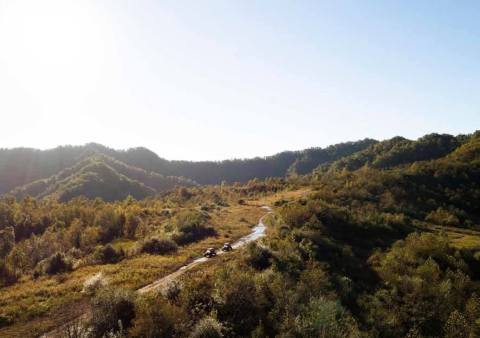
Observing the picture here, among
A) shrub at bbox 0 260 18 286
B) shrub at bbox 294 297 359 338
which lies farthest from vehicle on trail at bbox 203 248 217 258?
shrub at bbox 294 297 359 338

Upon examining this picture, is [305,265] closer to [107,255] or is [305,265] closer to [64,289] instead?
[64,289]

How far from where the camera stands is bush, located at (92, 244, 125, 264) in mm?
42375

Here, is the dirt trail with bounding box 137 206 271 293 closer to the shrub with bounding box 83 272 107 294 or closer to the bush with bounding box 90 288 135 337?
the shrub with bounding box 83 272 107 294

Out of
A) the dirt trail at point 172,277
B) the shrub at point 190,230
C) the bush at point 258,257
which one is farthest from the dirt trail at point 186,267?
the shrub at point 190,230

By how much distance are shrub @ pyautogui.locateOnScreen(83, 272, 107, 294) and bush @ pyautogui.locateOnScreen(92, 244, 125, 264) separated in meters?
9.76

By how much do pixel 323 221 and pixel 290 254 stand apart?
19.9 metres

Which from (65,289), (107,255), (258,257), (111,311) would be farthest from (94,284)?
(258,257)

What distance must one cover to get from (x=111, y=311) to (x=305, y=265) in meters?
19.4

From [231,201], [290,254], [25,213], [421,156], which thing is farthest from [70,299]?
[421,156]

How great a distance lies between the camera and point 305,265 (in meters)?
35.5

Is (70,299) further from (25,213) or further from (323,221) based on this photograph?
(25,213)

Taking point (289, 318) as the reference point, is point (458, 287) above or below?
below

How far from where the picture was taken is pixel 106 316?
70.8 ft

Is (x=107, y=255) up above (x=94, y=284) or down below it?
below
